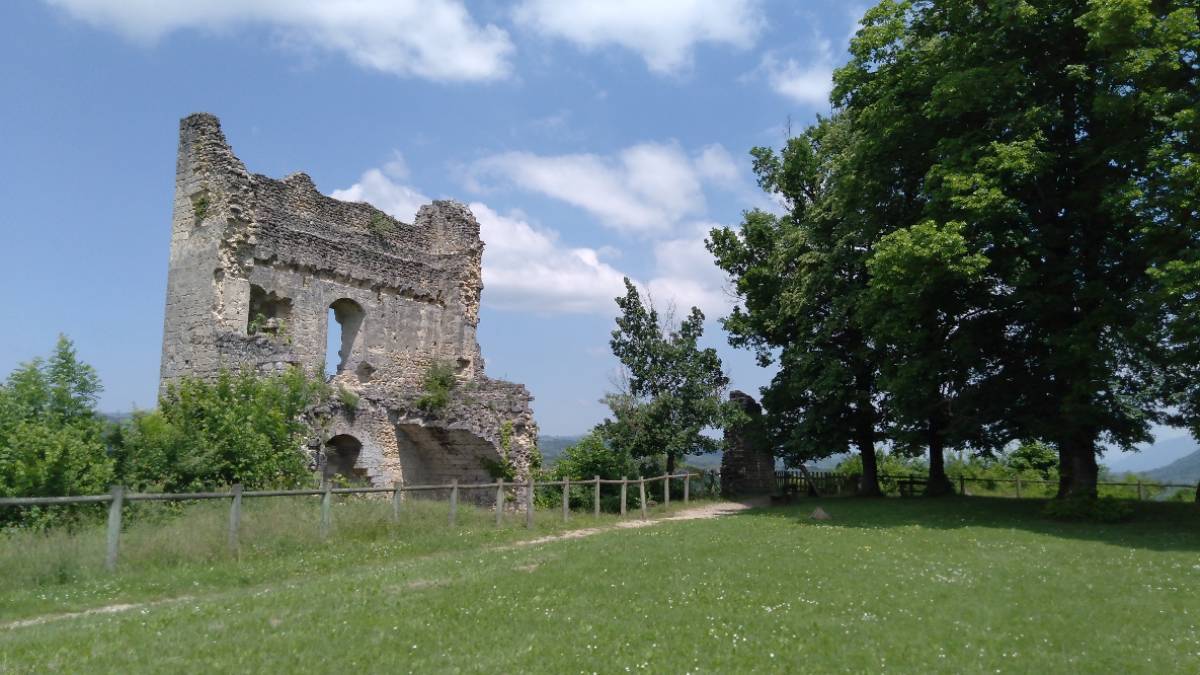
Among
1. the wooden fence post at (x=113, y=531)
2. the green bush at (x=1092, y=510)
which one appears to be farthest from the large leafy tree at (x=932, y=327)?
the wooden fence post at (x=113, y=531)

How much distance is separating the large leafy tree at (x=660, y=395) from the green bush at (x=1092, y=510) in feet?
36.5

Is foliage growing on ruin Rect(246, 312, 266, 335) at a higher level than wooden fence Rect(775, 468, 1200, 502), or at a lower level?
higher

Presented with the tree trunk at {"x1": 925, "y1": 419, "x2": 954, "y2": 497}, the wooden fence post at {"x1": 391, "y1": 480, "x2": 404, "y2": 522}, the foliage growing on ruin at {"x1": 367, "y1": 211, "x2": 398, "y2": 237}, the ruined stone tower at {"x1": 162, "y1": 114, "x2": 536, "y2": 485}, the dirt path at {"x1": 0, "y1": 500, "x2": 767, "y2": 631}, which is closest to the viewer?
the dirt path at {"x1": 0, "y1": 500, "x2": 767, "y2": 631}

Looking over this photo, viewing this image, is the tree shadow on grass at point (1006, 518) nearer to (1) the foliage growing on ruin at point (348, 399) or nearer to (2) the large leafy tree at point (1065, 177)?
(2) the large leafy tree at point (1065, 177)

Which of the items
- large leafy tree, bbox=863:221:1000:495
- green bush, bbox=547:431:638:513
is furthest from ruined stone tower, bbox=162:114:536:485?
large leafy tree, bbox=863:221:1000:495

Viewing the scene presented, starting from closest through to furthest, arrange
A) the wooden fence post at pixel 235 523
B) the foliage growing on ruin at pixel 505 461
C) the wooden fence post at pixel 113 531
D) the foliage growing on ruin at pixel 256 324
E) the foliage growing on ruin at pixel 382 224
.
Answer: the wooden fence post at pixel 113 531, the wooden fence post at pixel 235 523, the foliage growing on ruin at pixel 256 324, the foliage growing on ruin at pixel 505 461, the foliage growing on ruin at pixel 382 224

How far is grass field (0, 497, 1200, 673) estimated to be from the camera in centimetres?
736

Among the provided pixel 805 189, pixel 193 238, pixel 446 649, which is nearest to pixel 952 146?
pixel 805 189

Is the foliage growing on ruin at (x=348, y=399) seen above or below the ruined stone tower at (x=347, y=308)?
below

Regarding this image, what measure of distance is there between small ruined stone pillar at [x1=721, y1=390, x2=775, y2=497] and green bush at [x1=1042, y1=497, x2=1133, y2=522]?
1291 centimetres

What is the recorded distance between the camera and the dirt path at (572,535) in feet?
30.6

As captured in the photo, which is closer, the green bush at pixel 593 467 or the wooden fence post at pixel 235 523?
the wooden fence post at pixel 235 523

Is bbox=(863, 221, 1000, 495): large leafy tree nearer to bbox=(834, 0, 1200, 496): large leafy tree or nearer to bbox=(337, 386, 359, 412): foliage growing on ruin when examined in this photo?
bbox=(834, 0, 1200, 496): large leafy tree

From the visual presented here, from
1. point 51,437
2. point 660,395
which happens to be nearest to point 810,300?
point 660,395
